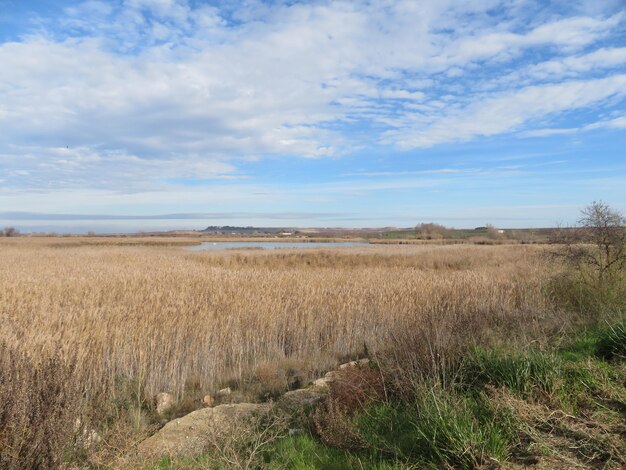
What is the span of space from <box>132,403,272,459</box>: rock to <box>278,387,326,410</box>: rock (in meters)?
0.33

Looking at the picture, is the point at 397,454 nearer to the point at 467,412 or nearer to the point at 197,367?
the point at 467,412

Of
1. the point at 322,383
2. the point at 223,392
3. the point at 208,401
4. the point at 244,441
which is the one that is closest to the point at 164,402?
the point at 208,401

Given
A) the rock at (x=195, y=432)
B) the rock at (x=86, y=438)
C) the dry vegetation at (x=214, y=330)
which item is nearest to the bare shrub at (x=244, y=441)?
the rock at (x=195, y=432)

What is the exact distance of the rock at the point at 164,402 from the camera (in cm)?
668

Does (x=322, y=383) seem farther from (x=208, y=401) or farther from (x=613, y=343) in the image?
(x=613, y=343)

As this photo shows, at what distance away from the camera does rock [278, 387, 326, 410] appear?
5.80 metres

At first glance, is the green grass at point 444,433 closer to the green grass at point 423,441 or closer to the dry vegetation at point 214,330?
the green grass at point 423,441

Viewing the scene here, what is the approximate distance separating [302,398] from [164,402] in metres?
2.37

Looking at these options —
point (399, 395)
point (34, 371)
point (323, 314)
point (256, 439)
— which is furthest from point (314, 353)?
point (34, 371)

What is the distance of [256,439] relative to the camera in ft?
14.3

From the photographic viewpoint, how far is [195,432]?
198 inches

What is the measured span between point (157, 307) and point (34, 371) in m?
5.78

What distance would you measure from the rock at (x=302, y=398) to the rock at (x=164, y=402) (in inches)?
76.4

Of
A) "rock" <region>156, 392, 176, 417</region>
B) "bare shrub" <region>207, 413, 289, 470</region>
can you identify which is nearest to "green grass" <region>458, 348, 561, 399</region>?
"bare shrub" <region>207, 413, 289, 470</region>
